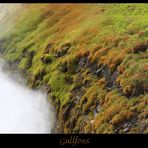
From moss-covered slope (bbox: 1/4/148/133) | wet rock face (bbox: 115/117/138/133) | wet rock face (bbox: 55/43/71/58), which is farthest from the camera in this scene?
wet rock face (bbox: 55/43/71/58)

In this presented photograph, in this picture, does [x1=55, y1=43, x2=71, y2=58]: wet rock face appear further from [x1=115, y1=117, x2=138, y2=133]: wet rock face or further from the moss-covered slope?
[x1=115, y1=117, x2=138, y2=133]: wet rock face

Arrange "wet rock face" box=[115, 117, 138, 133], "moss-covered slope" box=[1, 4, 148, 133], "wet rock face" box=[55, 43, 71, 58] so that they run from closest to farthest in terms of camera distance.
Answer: "wet rock face" box=[115, 117, 138, 133], "moss-covered slope" box=[1, 4, 148, 133], "wet rock face" box=[55, 43, 71, 58]

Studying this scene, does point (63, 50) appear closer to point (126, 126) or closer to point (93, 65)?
point (93, 65)

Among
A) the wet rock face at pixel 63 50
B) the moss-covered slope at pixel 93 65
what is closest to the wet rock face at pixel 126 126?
the moss-covered slope at pixel 93 65

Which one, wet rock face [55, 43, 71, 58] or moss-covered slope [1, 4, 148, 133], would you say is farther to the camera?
wet rock face [55, 43, 71, 58]

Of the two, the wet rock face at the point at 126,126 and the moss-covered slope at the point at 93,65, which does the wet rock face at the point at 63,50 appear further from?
the wet rock face at the point at 126,126

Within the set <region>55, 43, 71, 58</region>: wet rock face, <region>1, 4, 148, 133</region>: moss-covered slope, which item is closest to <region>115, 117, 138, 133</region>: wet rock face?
<region>1, 4, 148, 133</region>: moss-covered slope

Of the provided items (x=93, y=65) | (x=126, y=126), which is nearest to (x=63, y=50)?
(x=93, y=65)
